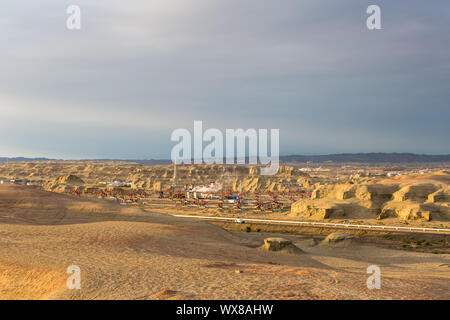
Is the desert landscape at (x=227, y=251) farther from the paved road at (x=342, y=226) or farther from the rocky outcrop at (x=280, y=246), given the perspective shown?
the paved road at (x=342, y=226)

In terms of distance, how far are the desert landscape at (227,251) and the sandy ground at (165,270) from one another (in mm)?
53

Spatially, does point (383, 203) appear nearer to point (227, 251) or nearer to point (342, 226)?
point (342, 226)

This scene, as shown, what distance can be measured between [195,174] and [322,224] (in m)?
116

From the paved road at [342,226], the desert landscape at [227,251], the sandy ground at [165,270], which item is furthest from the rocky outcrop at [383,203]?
the sandy ground at [165,270]

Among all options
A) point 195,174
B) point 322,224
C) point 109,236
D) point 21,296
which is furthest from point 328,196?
point 195,174

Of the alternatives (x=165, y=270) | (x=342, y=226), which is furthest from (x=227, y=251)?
(x=342, y=226)

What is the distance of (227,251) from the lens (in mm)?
26219

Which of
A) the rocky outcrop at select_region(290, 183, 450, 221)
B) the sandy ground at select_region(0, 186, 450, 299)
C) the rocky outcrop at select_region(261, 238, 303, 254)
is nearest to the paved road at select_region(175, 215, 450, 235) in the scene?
the rocky outcrop at select_region(290, 183, 450, 221)

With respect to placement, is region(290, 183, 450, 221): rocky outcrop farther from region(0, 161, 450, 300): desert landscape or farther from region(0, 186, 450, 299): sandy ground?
region(0, 186, 450, 299): sandy ground

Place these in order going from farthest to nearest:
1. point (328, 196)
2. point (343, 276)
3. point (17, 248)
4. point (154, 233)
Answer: point (328, 196) → point (154, 233) → point (17, 248) → point (343, 276)

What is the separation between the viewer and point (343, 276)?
17.8 m

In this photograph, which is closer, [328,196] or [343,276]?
[343,276]
